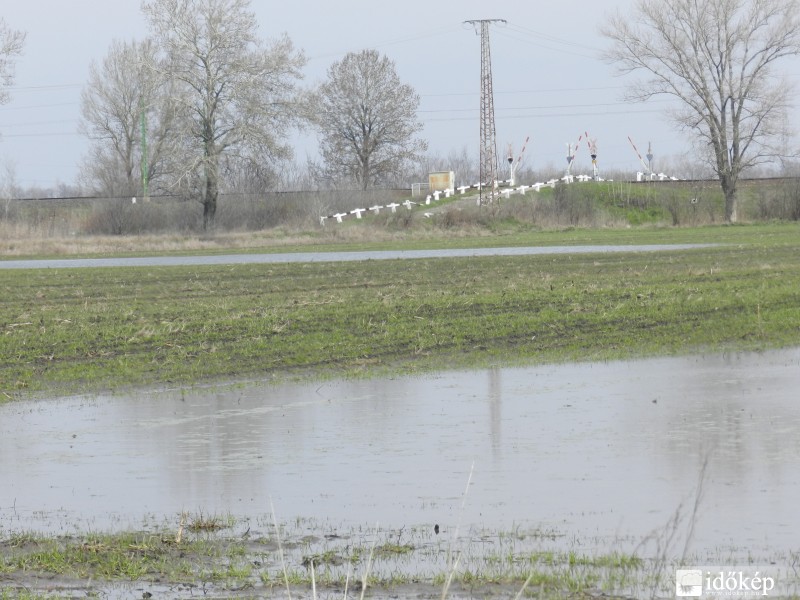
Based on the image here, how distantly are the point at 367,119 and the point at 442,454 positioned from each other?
8961 centimetres

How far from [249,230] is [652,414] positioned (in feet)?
187

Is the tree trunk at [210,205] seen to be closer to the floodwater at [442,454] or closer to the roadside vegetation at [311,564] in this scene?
the floodwater at [442,454]

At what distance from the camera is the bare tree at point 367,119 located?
3858 inches

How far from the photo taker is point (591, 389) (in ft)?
47.3

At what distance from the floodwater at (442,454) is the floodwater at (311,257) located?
23675 millimetres

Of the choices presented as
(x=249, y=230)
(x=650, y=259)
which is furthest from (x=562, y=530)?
(x=249, y=230)

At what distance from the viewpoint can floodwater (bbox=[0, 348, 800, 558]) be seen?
873 centimetres

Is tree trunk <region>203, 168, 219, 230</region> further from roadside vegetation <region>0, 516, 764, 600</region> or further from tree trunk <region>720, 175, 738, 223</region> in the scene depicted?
roadside vegetation <region>0, 516, 764, 600</region>

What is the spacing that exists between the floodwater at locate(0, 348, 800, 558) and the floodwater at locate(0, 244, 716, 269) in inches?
932

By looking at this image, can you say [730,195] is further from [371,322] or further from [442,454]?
[442,454]

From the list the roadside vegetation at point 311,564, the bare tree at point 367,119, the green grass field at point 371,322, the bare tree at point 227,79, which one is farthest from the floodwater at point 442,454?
the bare tree at point 367,119

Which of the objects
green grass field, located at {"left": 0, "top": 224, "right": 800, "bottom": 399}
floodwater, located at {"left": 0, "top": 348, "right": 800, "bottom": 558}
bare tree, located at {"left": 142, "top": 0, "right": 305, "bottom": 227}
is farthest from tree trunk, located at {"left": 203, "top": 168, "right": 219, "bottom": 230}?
floodwater, located at {"left": 0, "top": 348, "right": 800, "bottom": 558}

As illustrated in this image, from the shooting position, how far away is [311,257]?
4134 centimetres

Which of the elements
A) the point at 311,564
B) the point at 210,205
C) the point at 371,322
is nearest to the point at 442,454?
the point at 311,564
